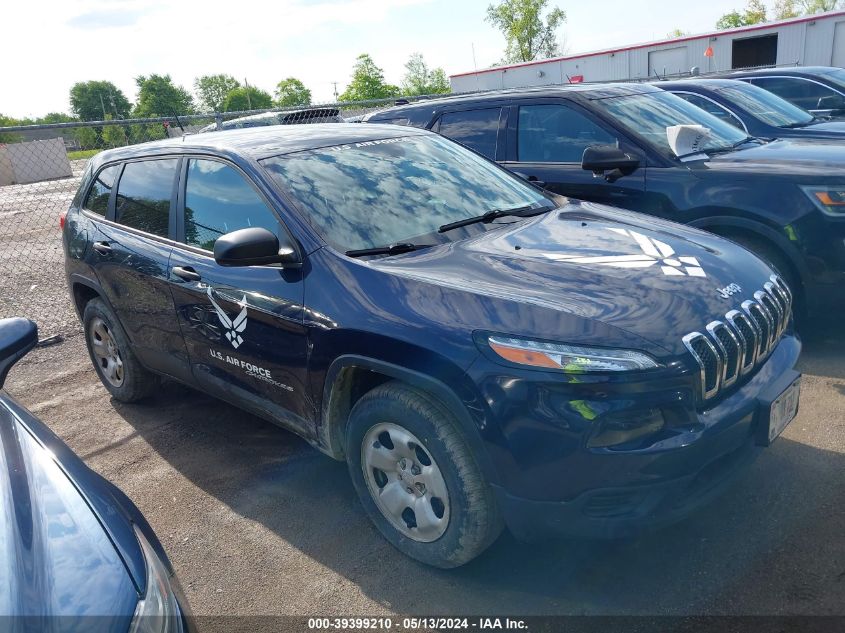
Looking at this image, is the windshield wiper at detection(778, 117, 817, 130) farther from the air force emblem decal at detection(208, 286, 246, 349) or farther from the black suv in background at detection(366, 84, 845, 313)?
the air force emblem decal at detection(208, 286, 246, 349)

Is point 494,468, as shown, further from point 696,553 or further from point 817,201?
point 817,201

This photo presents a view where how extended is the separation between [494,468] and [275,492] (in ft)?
5.24

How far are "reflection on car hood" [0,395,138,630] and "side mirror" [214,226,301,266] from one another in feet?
3.98

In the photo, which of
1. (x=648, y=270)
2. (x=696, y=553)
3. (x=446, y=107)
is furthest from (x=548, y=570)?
(x=446, y=107)

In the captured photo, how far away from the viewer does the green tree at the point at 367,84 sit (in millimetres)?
68375

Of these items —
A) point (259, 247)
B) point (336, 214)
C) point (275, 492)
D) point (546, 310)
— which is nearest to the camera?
point (546, 310)

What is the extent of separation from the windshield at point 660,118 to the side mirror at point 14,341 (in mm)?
4215

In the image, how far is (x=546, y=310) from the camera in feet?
8.31

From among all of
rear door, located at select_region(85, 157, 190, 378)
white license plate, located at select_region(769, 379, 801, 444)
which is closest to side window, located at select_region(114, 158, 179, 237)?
rear door, located at select_region(85, 157, 190, 378)

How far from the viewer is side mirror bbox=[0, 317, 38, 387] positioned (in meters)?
2.37

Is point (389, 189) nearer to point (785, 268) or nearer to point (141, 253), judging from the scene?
point (141, 253)

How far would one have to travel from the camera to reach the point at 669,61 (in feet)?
74.9

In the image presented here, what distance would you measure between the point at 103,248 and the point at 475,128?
3164 mm

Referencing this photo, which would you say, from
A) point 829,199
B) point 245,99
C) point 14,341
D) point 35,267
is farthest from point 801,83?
point 245,99
